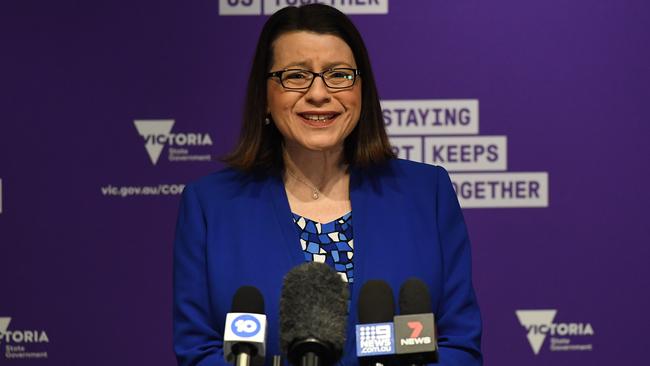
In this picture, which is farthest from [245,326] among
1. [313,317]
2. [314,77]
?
[314,77]

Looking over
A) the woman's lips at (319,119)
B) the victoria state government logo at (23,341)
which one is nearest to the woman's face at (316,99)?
the woman's lips at (319,119)

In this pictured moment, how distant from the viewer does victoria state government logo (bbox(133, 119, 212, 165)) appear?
414cm

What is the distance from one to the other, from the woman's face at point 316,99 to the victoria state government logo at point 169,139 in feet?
5.50

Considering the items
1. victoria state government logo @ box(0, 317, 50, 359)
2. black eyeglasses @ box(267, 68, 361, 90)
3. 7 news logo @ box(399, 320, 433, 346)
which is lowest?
7 news logo @ box(399, 320, 433, 346)

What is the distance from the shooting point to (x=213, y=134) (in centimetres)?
415

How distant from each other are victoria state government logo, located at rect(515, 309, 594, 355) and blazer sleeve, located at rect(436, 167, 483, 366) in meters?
1.76

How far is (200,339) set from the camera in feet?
7.65

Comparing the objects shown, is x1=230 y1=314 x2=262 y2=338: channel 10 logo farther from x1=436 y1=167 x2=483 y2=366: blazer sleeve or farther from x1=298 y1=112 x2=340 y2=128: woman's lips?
x1=298 y1=112 x2=340 y2=128: woman's lips

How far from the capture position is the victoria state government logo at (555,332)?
416 cm

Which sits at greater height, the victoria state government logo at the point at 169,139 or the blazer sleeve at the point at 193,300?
the victoria state government logo at the point at 169,139

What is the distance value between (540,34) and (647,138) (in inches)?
25.9

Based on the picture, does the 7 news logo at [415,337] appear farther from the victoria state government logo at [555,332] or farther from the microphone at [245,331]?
the victoria state government logo at [555,332]

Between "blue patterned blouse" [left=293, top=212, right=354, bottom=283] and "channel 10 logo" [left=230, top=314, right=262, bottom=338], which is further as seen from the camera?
"blue patterned blouse" [left=293, top=212, right=354, bottom=283]

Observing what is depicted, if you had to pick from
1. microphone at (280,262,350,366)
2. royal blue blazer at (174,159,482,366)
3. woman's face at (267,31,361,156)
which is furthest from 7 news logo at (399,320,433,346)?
woman's face at (267,31,361,156)
